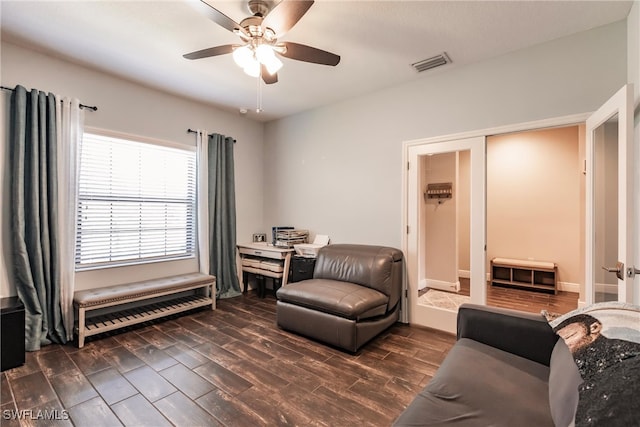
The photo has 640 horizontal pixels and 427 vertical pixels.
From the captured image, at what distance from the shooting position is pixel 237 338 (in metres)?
2.92

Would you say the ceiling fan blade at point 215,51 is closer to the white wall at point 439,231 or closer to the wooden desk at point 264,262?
the white wall at point 439,231

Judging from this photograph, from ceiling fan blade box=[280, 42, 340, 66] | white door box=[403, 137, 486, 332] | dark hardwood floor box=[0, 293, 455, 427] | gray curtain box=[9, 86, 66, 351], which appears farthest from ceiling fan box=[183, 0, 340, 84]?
dark hardwood floor box=[0, 293, 455, 427]

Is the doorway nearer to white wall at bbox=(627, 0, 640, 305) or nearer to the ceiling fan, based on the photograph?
white wall at bbox=(627, 0, 640, 305)

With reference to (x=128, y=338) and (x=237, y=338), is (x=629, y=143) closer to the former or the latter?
(x=237, y=338)

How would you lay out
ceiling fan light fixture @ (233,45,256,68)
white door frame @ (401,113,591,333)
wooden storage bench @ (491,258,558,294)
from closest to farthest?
ceiling fan light fixture @ (233,45,256,68) < white door frame @ (401,113,591,333) < wooden storage bench @ (491,258,558,294)

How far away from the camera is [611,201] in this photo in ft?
6.62

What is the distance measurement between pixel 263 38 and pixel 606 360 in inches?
94.7

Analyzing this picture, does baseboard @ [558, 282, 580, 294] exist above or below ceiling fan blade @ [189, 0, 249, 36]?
below

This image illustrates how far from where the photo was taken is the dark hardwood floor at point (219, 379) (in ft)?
5.86

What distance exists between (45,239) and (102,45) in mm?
1870

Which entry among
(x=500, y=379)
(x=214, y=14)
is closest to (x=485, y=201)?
(x=500, y=379)

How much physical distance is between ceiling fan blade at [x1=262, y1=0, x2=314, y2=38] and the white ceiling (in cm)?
42

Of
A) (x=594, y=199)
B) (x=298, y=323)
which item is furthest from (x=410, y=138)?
(x=298, y=323)

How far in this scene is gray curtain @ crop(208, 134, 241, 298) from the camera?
4.12 meters
